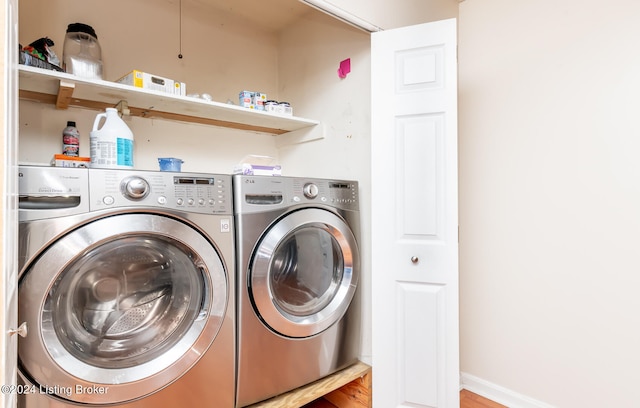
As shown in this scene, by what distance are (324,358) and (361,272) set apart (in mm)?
474

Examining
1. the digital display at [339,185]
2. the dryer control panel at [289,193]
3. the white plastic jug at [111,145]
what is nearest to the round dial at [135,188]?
the white plastic jug at [111,145]

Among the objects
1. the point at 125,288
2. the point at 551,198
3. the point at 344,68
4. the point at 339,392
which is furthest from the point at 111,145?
the point at 551,198

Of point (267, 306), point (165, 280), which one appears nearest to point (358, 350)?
point (267, 306)

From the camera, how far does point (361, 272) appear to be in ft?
5.83

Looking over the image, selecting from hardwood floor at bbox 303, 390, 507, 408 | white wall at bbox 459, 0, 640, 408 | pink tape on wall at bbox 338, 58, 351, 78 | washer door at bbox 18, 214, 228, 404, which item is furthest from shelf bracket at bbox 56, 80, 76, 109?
white wall at bbox 459, 0, 640, 408

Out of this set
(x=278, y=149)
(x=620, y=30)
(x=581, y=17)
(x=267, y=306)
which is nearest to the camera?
(x=267, y=306)

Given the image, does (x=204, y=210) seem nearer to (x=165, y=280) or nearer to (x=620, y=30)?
(x=165, y=280)

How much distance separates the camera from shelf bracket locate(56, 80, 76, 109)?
1.30m

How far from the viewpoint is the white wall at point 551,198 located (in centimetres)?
150

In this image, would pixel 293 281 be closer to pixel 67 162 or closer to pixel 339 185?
pixel 339 185

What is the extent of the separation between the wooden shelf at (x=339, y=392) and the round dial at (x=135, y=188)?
0.96 m

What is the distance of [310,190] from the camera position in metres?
1.53

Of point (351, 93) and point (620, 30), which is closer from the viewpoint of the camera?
point (620, 30)

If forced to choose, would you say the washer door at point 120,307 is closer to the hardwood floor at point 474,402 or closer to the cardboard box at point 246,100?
the cardboard box at point 246,100
